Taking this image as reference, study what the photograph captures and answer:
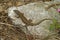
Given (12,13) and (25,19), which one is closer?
(25,19)

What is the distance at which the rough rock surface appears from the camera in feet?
9.62

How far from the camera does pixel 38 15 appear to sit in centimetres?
335

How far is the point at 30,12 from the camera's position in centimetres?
346

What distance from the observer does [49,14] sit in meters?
3.38

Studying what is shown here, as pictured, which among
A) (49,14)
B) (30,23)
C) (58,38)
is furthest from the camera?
(49,14)

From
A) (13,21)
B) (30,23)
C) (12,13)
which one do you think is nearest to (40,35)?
(30,23)

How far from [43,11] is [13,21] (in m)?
0.58

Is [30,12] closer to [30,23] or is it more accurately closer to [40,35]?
[30,23]

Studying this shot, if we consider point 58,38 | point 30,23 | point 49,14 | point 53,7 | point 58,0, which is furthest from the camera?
point 58,0

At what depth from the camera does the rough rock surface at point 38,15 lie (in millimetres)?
2932

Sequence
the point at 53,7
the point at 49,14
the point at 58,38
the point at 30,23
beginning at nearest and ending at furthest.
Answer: the point at 58,38 < the point at 30,23 < the point at 49,14 < the point at 53,7

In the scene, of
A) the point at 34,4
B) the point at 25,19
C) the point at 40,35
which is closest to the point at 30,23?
the point at 25,19

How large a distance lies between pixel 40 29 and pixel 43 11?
0.60m

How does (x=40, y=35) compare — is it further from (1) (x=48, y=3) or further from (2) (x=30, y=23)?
(1) (x=48, y=3)
